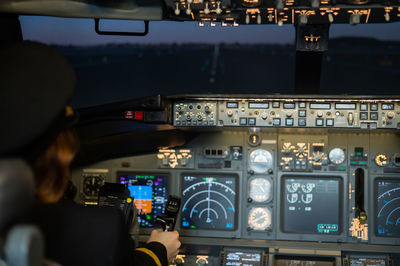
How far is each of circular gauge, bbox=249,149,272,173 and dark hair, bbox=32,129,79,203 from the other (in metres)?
3.36

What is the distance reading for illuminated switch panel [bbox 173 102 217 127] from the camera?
12.7 feet

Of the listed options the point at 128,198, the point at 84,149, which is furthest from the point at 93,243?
the point at 84,149

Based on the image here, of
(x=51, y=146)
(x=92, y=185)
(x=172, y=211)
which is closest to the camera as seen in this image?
(x=51, y=146)

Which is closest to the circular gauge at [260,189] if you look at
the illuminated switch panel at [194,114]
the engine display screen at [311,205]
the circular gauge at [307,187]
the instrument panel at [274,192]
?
the instrument panel at [274,192]

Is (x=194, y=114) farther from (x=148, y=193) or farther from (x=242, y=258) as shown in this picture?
(x=242, y=258)

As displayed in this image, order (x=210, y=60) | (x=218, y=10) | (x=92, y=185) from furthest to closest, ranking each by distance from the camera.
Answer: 1. (x=210, y=60)
2. (x=92, y=185)
3. (x=218, y=10)

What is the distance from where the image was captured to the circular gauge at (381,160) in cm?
418

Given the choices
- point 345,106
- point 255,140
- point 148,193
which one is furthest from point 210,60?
point 345,106

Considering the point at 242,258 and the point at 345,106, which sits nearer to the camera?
the point at 345,106

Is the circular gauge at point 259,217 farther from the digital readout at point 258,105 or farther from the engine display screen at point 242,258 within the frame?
the digital readout at point 258,105

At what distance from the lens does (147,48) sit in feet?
31.0

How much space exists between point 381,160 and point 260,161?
3.17 feet

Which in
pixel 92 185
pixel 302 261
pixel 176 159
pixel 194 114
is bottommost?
pixel 302 261

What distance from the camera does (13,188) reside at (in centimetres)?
83
